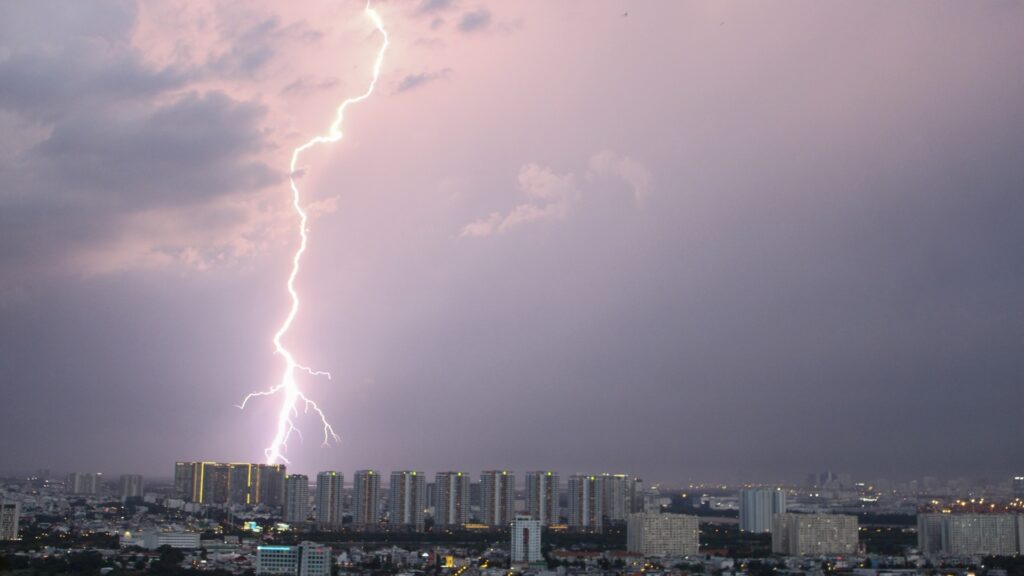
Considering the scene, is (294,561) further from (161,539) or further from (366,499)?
(366,499)

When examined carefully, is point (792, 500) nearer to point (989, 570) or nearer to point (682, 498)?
point (682, 498)

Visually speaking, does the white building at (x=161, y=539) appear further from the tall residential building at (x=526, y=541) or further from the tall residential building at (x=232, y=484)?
the tall residential building at (x=232, y=484)

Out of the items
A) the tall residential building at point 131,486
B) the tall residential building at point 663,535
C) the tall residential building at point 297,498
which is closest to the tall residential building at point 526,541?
the tall residential building at point 663,535

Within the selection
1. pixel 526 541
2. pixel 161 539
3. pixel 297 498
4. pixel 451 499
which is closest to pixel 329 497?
pixel 297 498

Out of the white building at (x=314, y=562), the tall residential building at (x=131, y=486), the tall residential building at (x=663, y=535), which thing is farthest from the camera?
the tall residential building at (x=131, y=486)

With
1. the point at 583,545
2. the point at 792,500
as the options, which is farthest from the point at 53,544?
the point at 792,500
